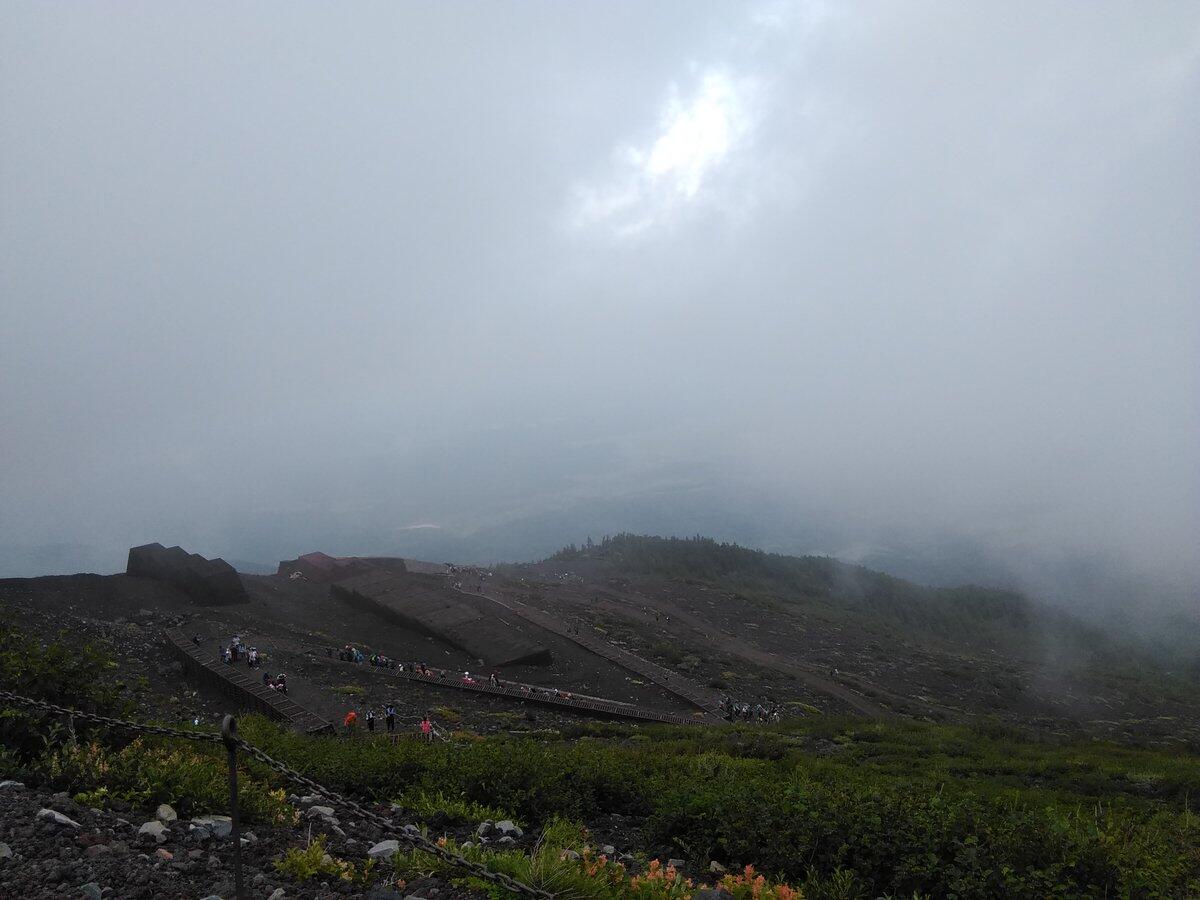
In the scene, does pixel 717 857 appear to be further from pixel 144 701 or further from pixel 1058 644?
pixel 1058 644

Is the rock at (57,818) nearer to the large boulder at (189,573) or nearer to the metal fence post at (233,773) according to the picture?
the metal fence post at (233,773)

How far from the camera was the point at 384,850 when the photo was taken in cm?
556

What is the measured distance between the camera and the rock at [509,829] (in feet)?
21.3

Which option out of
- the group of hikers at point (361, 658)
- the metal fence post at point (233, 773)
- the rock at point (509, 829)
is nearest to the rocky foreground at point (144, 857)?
the metal fence post at point (233, 773)

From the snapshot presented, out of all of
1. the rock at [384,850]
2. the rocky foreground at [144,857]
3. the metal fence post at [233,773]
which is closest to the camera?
the metal fence post at [233,773]

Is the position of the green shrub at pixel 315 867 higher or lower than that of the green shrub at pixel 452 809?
higher

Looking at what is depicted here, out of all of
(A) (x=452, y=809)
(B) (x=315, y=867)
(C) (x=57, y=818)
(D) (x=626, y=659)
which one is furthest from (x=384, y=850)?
(D) (x=626, y=659)

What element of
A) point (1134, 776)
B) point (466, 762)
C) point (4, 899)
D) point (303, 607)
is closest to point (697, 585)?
point (303, 607)

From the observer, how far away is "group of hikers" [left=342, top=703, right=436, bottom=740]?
16703 millimetres

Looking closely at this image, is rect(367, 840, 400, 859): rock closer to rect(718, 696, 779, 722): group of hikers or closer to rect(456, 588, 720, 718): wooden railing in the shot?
rect(718, 696, 779, 722): group of hikers

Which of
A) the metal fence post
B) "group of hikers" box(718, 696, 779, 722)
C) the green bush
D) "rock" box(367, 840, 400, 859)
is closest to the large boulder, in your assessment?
"group of hikers" box(718, 696, 779, 722)

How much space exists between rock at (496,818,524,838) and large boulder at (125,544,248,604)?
31.3 m

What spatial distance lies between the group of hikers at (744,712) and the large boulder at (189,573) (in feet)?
80.6

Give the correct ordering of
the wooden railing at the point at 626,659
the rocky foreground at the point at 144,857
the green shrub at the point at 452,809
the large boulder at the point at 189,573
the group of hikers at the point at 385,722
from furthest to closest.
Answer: the large boulder at the point at 189,573, the wooden railing at the point at 626,659, the group of hikers at the point at 385,722, the green shrub at the point at 452,809, the rocky foreground at the point at 144,857
